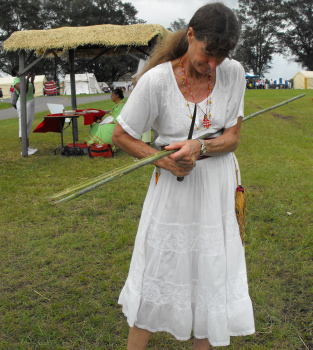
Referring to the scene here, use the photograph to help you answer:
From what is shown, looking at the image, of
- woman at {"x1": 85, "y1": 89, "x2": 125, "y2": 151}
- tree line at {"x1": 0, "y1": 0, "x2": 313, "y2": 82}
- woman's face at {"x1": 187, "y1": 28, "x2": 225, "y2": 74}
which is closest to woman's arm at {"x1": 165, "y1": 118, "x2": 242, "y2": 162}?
woman's face at {"x1": 187, "y1": 28, "x2": 225, "y2": 74}

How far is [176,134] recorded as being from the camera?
6.03ft

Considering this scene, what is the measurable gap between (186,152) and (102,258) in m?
2.27

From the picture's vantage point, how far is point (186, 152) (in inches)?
65.1

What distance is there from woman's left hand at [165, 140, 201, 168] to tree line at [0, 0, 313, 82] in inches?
2349

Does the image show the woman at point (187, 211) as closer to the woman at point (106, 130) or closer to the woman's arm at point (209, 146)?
the woman's arm at point (209, 146)

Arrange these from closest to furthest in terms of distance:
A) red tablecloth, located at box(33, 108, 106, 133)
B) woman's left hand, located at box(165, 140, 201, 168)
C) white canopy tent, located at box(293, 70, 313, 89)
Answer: woman's left hand, located at box(165, 140, 201, 168) → red tablecloth, located at box(33, 108, 106, 133) → white canopy tent, located at box(293, 70, 313, 89)

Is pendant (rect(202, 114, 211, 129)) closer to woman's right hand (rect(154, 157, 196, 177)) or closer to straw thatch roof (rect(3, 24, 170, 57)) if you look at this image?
woman's right hand (rect(154, 157, 196, 177))

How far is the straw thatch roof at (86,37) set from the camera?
25.1ft

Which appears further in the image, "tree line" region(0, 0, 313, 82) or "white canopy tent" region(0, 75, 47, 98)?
"tree line" region(0, 0, 313, 82)

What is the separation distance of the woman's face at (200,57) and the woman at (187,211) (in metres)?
0.02

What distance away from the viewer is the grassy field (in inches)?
105

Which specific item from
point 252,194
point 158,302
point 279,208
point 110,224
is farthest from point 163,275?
point 252,194

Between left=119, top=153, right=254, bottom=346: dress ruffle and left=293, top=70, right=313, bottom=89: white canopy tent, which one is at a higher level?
left=293, top=70, right=313, bottom=89: white canopy tent

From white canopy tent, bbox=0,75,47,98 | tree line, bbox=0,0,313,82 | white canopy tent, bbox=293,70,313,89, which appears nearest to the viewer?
white canopy tent, bbox=0,75,47,98
